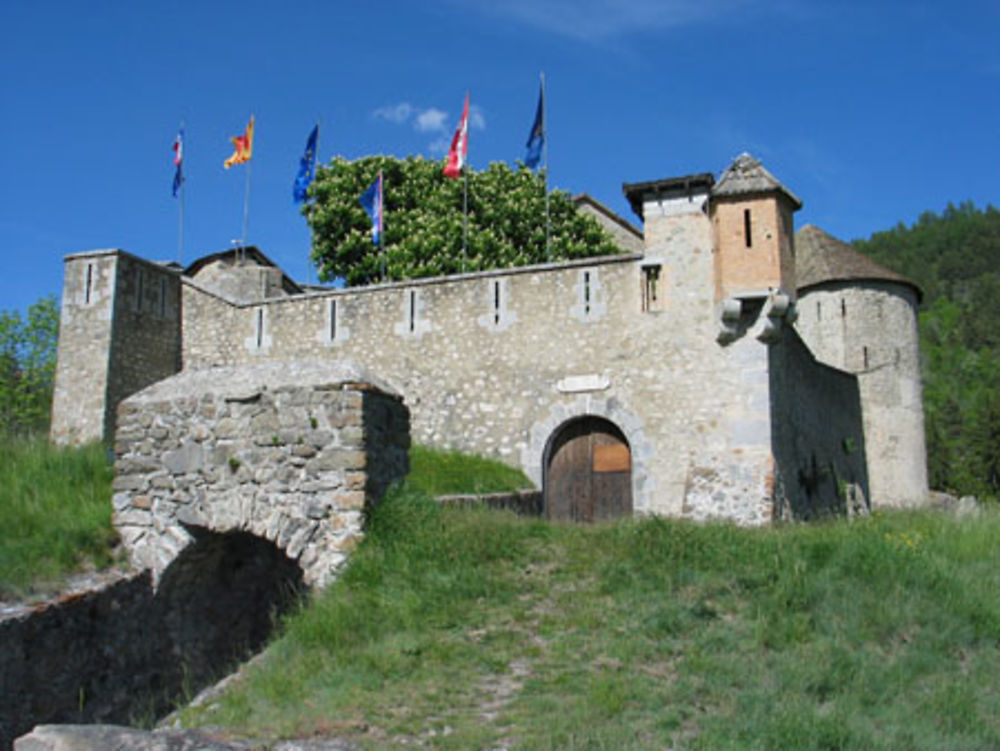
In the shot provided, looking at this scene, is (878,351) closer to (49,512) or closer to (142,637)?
(142,637)

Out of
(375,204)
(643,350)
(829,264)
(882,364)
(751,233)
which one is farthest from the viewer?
(829,264)

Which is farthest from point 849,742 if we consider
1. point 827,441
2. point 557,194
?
point 557,194

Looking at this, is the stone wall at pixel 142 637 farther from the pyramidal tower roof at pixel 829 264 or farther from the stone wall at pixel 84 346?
the pyramidal tower roof at pixel 829 264

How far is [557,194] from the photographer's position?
31141 millimetres

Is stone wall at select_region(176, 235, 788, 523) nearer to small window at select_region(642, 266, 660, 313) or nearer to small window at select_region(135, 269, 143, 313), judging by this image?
small window at select_region(642, 266, 660, 313)

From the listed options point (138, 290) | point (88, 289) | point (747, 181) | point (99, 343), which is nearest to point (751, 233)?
point (747, 181)

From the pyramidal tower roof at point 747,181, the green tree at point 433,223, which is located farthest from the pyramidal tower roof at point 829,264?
the pyramidal tower roof at point 747,181

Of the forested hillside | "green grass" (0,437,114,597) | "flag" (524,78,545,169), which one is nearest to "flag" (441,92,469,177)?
"flag" (524,78,545,169)

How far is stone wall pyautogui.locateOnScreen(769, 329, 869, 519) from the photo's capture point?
1606cm

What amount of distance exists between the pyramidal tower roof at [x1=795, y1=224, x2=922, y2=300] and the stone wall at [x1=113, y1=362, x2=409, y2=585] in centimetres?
1863

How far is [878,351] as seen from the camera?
24.2 metres

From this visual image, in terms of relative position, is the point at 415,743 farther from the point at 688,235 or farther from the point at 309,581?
the point at 688,235

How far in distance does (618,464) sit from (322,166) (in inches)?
784

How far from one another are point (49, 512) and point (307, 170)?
17683 mm
